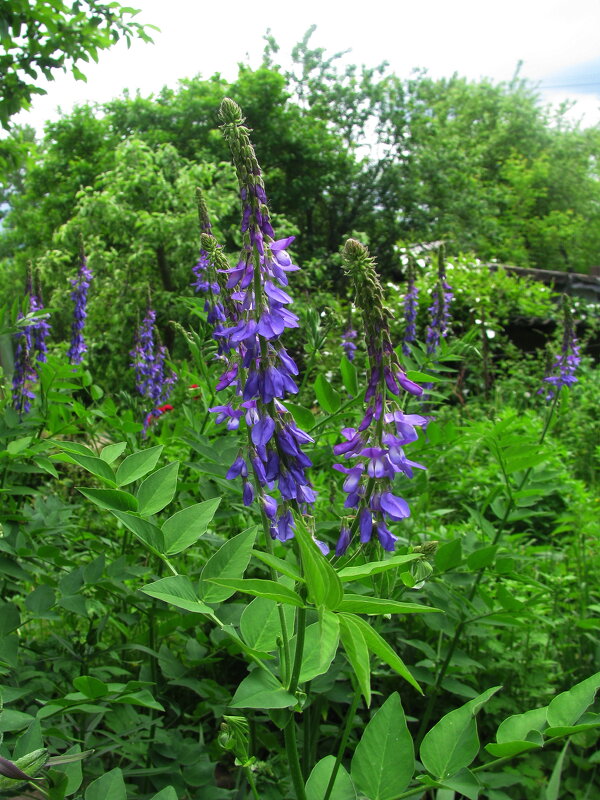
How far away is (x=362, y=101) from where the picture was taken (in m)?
17.0

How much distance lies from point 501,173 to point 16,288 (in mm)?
17497

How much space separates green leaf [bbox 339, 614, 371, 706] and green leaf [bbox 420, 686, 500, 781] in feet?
1.06

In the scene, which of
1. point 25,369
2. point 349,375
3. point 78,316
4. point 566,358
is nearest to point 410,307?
point 566,358

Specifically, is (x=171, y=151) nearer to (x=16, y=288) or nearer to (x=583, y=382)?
(x=583, y=382)

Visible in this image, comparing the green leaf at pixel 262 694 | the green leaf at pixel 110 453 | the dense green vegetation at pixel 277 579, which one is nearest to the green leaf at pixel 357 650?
the dense green vegetation at pixel 277 579

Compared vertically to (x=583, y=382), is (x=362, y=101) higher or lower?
higher

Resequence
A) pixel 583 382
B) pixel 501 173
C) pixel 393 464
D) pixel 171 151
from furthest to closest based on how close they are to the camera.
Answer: pixel 501 173 < pixel 171 151 < pixel 583 382 < pixel 393 464

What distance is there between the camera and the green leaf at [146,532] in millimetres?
975

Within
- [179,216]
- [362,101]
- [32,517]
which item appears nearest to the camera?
[32,517]

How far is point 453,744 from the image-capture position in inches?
38.4

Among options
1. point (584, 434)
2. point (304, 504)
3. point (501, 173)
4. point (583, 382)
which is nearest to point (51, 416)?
point (304, 504)

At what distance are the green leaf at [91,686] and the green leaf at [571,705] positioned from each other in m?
0.77

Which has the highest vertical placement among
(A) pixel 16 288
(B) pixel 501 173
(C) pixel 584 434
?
(B) pixel 501 173

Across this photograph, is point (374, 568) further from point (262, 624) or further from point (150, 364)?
point (150, 364)
